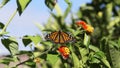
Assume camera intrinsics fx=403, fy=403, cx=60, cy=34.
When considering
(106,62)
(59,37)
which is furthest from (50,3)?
(106,62)

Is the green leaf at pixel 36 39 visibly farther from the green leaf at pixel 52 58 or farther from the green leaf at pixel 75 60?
the green leaf at pixel 75 60

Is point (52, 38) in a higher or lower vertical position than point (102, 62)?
higher

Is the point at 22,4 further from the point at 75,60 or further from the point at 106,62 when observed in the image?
the point at 106,62

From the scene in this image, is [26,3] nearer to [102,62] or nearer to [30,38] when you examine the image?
[30,38]

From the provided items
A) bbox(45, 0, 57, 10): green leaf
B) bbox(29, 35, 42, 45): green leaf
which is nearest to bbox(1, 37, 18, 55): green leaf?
bbox(29, 35, 42, 45): green leaf

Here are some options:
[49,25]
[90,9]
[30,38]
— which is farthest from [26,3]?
[90,9]

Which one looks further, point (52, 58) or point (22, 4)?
point (52, 58)
